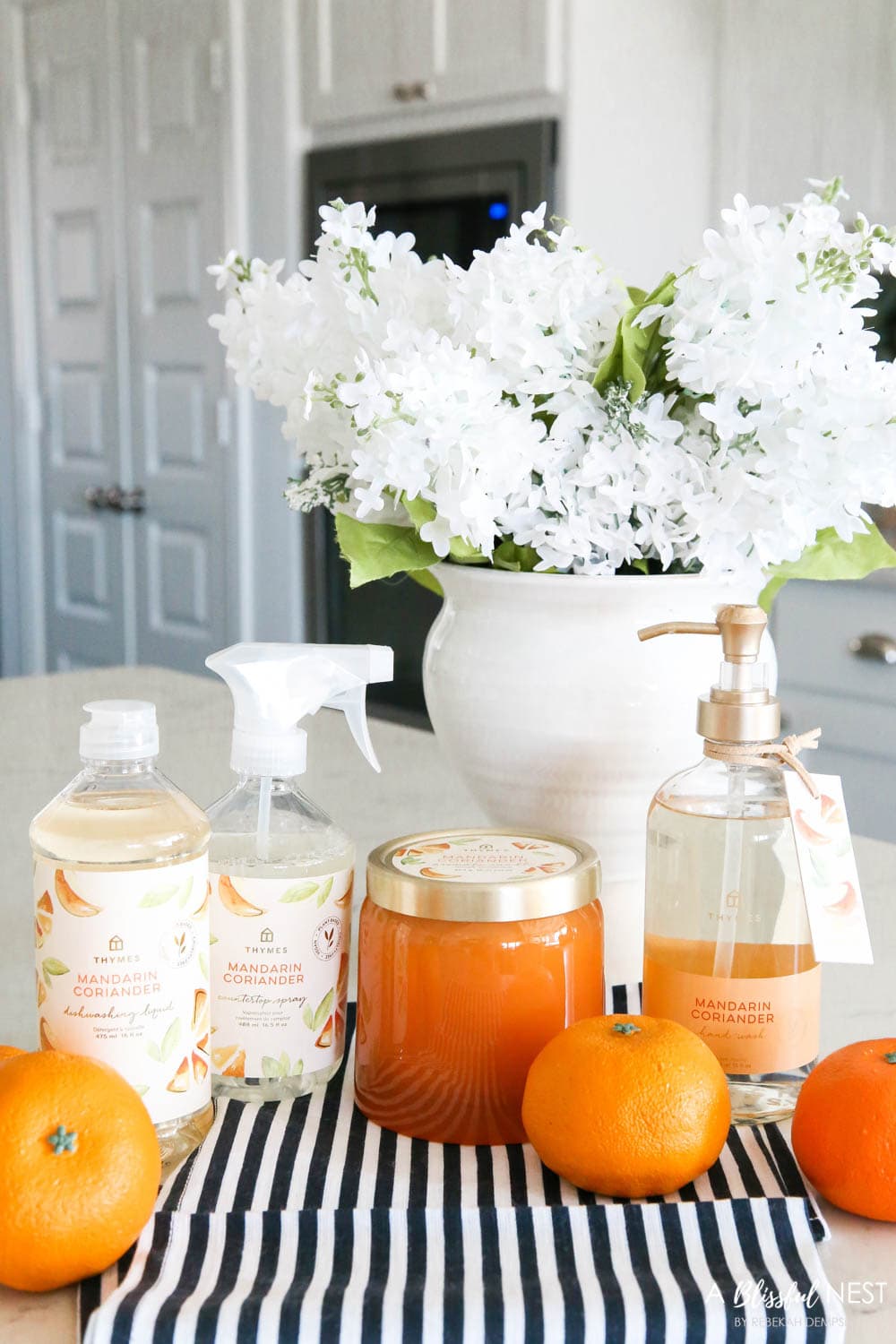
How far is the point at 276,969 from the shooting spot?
26.6 inches

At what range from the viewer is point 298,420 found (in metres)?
0.85

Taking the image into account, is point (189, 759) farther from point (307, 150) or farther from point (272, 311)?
point (307, 150)

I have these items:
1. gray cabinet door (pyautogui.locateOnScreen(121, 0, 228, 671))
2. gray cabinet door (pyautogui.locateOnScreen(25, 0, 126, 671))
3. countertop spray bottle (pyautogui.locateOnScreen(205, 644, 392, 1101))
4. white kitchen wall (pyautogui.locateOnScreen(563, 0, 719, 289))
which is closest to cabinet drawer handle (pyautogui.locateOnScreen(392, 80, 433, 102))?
white kitchen wall (pyautogui.locateOnScreen(563, 0, 719, 289))

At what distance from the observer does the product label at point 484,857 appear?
0.67m

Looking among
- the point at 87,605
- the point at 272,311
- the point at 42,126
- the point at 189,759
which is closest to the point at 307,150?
the point at 42,126

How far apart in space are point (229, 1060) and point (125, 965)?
0.11 m

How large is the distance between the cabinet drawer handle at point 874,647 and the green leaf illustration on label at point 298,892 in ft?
6.73

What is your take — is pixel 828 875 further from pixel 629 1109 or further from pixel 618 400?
pixel 618 400

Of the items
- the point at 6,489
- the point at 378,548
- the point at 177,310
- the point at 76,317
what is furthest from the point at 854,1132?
the point at 6,489

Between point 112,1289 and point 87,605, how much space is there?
3.84 meters

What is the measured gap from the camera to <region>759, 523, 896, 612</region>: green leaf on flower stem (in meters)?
0.82

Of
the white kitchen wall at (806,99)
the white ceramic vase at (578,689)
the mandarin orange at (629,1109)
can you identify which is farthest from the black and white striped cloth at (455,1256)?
the white kitchen wall at (806,99)

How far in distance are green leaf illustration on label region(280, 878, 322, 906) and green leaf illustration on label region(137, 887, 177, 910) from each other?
0.07 meters

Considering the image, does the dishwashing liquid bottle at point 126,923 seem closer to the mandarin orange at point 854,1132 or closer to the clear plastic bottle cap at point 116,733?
the clear plastic bottle cap at point 116,733
